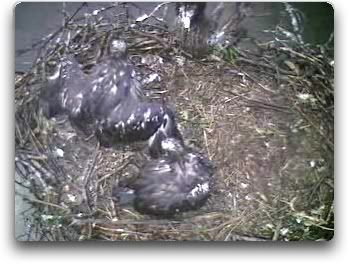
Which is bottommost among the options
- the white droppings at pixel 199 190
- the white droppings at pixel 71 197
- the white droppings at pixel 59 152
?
the white droppings at pixel 71 197

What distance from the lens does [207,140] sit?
1948 mm

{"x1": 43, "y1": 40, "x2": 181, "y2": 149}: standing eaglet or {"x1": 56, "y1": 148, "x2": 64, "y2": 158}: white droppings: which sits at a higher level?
{"x1": 43, "y1": 40, "x2": 181, "y2": 149}: standing eaglet

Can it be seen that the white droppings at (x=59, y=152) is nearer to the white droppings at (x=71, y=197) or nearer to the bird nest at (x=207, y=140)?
the bird nest at (x=207, y=140)

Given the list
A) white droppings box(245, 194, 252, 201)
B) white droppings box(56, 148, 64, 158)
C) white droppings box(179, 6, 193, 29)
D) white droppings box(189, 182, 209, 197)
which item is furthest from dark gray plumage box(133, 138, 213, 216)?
white droppings box(179, 6, 193, 29)

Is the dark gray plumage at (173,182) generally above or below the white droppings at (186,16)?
below

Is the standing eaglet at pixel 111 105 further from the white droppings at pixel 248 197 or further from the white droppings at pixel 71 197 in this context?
the white droppings at pixel 248 197

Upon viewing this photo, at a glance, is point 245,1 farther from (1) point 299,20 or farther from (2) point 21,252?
(2) point 21,252

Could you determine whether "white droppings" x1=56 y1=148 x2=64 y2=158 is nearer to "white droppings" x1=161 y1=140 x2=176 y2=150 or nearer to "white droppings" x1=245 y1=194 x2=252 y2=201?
"white droppings" x1=161 y1=140 x2=176 y2=150

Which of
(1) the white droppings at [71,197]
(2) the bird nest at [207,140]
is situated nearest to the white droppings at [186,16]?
(2) the bird nest at [207,140]

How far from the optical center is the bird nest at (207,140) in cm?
195

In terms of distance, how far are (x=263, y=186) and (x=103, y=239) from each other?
55cm

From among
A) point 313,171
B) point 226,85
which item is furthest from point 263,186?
point 226,85

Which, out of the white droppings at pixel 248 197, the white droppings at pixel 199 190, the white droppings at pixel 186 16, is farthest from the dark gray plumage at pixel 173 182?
the white droppings at pixel 186 16

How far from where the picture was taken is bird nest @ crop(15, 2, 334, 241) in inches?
76.7
